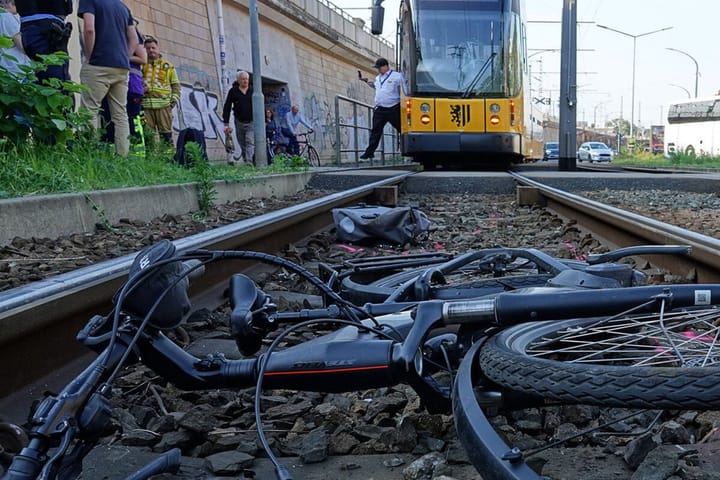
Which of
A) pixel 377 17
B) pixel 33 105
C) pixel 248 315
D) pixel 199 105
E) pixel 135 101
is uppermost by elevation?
pixel 377 17

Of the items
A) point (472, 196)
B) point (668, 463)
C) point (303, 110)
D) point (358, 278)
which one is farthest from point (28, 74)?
point (303, 110)

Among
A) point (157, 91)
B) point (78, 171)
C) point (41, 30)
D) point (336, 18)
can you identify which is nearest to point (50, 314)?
point (78, 171)

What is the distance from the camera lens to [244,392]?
7.41 ft

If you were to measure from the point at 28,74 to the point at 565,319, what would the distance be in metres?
5.06

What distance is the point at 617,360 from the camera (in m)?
1.54

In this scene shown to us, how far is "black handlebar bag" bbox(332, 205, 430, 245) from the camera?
553 centimetres

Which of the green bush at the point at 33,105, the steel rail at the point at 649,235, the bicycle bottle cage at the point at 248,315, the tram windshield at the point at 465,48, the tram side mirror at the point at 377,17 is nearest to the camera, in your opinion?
the bicycle bottle cage at the point at 248,315

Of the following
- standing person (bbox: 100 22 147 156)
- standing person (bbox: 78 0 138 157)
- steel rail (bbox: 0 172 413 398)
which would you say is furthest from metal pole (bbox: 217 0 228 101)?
steel rail (bbox: 0 172 413 398)

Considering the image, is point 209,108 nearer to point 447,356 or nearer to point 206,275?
point 206,275

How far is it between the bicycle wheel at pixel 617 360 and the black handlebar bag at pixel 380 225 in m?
3.80

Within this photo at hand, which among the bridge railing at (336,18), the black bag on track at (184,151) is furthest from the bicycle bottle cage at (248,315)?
the bridge railing at (336,18)

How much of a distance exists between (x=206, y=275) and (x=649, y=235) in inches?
105

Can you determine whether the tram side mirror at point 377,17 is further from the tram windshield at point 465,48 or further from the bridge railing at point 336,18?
the bridge railing at point 336,18

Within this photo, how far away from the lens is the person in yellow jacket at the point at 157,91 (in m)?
10.2
